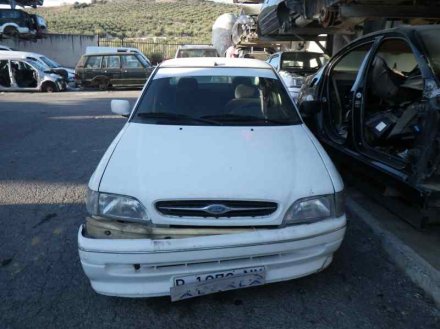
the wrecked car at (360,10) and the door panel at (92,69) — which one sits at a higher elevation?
the wrecked car at (360,10)

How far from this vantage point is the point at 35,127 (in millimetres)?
9188

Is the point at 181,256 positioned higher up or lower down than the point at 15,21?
lower down

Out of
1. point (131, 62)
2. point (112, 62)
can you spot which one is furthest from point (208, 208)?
point (112, 62)

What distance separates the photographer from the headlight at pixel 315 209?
262 centimetres

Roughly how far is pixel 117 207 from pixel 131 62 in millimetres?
17183

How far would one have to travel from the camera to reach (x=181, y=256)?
243 centimetres

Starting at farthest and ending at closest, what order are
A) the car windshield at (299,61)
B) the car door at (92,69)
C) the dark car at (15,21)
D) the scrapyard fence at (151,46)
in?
the scrapyard fence at (151,46) → the dark car at (15,21) → the car door at (92,69) → the car windshield at (299,61)

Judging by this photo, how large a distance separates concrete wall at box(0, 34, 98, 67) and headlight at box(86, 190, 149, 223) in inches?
1227

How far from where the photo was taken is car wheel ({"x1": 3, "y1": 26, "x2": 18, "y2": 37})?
93.1ft

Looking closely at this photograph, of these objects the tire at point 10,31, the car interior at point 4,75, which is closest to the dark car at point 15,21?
the tire at point 10,31

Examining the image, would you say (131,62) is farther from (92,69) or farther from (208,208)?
(208,208)

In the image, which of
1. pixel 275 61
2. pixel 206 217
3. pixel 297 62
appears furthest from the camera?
pixel 275 61

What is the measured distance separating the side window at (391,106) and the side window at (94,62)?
16014 millimetres

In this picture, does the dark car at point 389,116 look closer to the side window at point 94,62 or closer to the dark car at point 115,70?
the dark car at point 115,70
